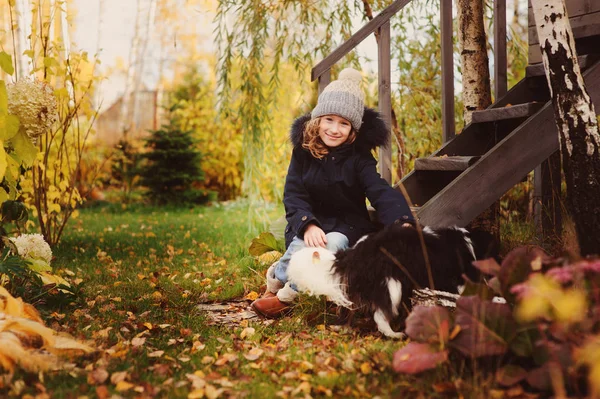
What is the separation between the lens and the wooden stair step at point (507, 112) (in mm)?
3307

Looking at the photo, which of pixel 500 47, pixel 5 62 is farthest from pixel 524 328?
pixel 500 47

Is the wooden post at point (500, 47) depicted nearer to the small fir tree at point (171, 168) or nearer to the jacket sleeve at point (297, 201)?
the jacket sleeve at point (297, 201)

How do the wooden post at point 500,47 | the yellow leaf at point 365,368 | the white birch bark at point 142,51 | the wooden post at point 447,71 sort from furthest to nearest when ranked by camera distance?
the white birch bark at point 142,51, the wooden post at point 500,47, the wooden post at point 447,71, the yellow leaf at point 365,368

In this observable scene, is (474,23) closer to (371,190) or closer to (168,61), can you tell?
(371,190)

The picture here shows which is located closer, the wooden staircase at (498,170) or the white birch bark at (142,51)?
the wooden staircase at (498,170)

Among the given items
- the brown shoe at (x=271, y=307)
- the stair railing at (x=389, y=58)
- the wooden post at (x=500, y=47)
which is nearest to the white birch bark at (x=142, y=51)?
the stair railing at (x=389, y=58)

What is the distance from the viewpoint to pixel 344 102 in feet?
10.9

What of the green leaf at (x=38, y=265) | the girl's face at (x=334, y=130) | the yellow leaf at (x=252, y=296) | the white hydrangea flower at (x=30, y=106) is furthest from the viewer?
the yellow leaf at (x=252, y=296)

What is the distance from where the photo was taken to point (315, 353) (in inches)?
101

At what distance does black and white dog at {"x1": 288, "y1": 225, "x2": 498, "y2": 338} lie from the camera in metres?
2.69

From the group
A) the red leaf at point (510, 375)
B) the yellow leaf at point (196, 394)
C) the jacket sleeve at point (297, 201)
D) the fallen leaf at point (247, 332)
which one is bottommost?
the fallen leaf at point (247, 332)

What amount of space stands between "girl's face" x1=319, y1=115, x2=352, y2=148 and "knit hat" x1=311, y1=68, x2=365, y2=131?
0.04 m

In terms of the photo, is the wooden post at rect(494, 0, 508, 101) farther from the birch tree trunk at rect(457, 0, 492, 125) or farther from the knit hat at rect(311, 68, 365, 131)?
the knit hat at rect(311, 68, 365, 131)

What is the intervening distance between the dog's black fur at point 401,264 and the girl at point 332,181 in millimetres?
375
